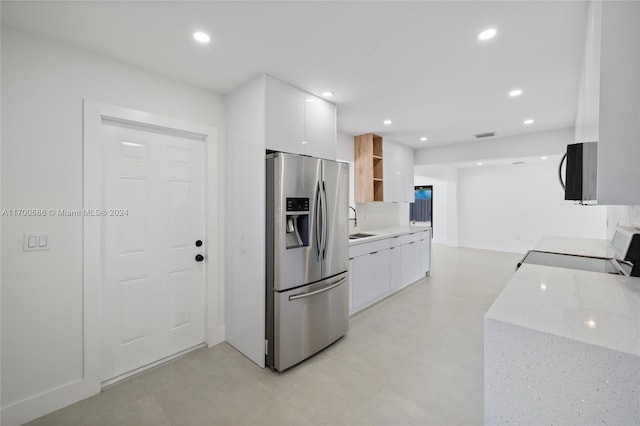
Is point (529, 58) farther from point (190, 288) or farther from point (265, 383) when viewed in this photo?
point (190, 288)

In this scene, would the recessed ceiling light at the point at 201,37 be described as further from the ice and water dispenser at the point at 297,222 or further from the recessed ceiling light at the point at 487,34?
the recessed ceiling light at the point at 487,34

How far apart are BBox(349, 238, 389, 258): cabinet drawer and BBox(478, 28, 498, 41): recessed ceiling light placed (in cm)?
228

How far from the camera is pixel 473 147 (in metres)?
4.95

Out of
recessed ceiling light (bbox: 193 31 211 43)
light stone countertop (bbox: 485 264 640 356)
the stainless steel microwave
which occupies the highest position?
recessed ceiling light (bbox: 193 31 211 43)

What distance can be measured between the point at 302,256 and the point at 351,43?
1739mm

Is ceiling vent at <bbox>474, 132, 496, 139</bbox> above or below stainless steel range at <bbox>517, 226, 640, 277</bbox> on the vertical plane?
above

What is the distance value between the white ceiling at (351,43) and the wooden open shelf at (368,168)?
1426 mm

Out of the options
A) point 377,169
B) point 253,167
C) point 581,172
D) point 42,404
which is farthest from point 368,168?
point 42,404

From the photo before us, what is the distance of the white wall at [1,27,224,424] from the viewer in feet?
5.79

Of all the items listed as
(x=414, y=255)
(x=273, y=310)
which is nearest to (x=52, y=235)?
(x=273, y=310)

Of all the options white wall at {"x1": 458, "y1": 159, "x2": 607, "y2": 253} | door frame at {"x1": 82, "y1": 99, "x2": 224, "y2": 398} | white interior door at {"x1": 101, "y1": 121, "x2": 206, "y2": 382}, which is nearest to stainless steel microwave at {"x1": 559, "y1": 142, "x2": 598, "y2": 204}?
white interior door at {"x1": 101, "y1": 121, "x2": 206, "y2": 382}

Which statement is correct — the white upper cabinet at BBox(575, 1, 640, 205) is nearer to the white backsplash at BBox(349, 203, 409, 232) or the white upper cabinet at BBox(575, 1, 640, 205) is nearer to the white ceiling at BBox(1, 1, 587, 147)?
the white ceiling at BBox(1, 1, 587, 147)

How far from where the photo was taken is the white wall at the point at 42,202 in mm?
1766

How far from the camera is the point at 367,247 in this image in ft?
11.8
